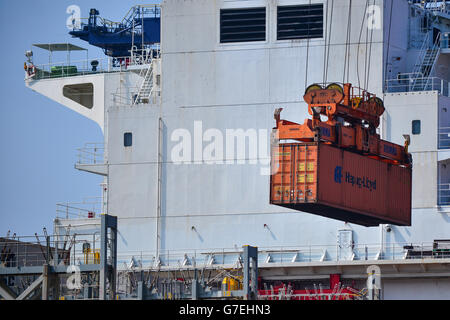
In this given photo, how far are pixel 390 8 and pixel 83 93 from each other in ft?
62.2

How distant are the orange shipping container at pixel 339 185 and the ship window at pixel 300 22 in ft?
29.7

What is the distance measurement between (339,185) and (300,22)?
41.2 ft

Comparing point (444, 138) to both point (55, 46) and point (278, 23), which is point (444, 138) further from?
point (55, 46)

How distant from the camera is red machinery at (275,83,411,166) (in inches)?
2258

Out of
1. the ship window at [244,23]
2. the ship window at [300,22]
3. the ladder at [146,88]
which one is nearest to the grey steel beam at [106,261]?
the ship window at [244,23]

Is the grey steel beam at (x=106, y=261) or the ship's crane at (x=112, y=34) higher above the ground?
the ship's crane at (x=112, y=34)

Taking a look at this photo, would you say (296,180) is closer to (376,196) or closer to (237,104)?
(376,196)

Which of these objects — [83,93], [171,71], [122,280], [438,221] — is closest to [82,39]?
[83,93]

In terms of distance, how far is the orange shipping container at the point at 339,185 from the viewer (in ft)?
187

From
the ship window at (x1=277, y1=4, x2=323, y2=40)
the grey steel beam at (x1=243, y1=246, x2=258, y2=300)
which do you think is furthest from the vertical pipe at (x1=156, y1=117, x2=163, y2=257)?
the grey steel beam at (x1=243, y1=246, x2=258, y2=300)

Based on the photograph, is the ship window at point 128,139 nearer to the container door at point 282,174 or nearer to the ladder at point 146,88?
the ladder at point 146,88

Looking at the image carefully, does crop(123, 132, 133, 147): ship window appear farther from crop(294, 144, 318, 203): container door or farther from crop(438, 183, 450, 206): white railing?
crop(438, 183, 450, 206): white railing

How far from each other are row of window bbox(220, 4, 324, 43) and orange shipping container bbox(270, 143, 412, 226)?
9.27 meters

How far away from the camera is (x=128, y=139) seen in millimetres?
69875
